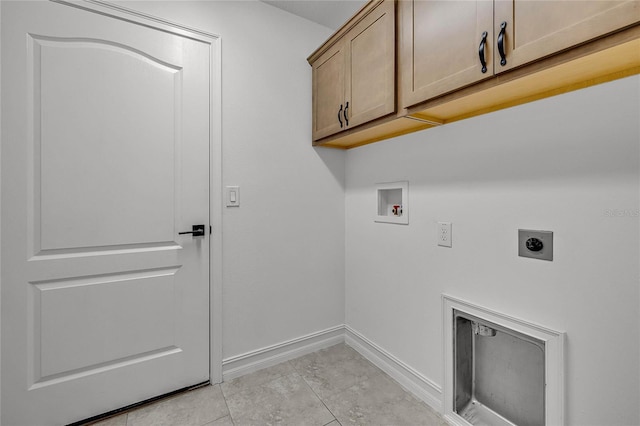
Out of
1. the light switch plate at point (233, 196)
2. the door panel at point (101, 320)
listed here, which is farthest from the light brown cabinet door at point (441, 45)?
the door panel at point (101, 320)

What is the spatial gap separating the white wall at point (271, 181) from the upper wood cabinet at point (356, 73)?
17 centimetres

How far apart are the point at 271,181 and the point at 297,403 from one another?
4.34 ft

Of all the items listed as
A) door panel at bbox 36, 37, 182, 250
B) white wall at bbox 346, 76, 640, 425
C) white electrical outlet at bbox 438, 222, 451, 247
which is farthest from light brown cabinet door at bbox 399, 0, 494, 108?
door panel at bbox 36, 37, 182, 250

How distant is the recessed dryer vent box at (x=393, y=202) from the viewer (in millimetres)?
1711

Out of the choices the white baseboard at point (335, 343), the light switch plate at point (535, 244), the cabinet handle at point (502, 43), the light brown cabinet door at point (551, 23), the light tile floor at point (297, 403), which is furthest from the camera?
the white baseboard at point (335, 343)

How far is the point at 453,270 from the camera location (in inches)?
57.7

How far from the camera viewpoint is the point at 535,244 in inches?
45.7

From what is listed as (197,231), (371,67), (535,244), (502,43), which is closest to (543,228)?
(535,244)

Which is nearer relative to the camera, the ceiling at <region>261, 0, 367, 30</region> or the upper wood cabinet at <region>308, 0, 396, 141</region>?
the upper wood cabinet at <region>308, 0, 396, 141</region>

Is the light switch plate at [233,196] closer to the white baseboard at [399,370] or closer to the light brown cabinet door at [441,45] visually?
the light brown cabinet door at [441,45]

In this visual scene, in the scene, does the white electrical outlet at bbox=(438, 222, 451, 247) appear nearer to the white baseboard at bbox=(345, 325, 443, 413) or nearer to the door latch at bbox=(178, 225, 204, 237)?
the white baseboard at bbox=(345, 325, 443, 413)

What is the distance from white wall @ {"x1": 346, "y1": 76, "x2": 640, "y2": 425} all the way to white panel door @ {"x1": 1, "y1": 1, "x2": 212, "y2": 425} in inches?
49.1

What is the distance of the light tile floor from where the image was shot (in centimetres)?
145

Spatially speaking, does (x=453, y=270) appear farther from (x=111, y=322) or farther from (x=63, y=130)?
(x=63, y=130)
